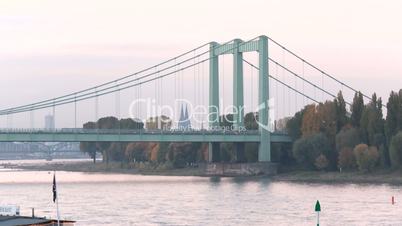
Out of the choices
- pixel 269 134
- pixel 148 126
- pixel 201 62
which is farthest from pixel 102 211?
pixel 148 126

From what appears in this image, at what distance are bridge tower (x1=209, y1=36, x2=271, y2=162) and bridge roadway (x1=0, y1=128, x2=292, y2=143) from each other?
6.49ft

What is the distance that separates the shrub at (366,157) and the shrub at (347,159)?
2521mm

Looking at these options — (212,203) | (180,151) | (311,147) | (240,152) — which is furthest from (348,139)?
(212,203)

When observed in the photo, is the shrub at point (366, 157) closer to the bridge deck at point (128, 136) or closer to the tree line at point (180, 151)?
the bridge deck at point (128, 136)

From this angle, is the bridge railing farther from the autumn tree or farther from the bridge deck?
the autumn tree

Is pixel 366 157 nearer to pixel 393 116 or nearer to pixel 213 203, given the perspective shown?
pixel 393 116

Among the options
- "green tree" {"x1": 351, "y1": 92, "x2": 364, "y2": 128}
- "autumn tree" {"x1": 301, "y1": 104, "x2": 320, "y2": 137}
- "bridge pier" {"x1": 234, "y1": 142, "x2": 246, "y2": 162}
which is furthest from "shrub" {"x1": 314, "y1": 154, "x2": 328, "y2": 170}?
"bridge pier" {"x1": 234, "y1": 142, "x2": 246, "y2": 162}

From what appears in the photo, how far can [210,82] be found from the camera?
152000 mm

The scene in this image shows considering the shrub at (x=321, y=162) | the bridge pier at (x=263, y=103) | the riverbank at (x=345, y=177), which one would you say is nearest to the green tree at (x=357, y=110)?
the shrub at (x=321, y=162)

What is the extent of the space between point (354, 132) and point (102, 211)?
55.5 metres

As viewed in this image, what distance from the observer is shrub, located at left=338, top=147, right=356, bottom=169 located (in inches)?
5320

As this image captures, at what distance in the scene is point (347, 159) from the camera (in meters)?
135

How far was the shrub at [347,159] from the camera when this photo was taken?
135m

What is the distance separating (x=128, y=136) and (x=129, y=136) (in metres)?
0.51
